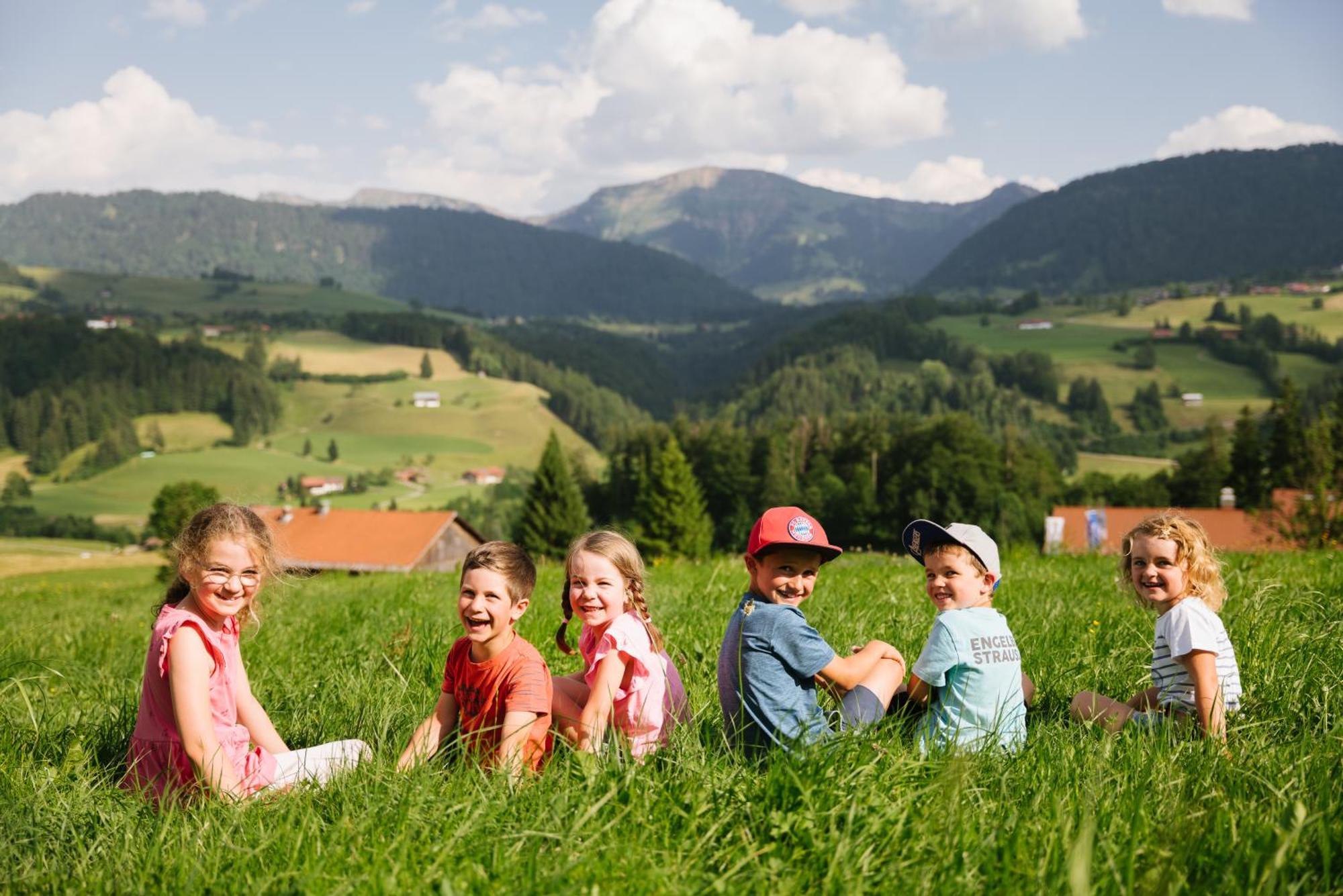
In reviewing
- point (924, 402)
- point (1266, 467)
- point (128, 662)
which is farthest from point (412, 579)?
point (924, 402)

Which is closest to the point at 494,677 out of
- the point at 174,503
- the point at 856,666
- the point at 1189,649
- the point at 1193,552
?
the point at 856,666

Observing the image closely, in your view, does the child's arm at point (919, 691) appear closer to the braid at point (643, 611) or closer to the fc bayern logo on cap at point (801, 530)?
the fc bayern logo on cap at point (801, 530)

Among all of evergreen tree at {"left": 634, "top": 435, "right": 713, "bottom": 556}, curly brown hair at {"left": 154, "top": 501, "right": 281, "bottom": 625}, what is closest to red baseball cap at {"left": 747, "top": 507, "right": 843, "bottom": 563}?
curly brown hair at {"left": 154, "top": 501, "right": 281, "bottom": 625}

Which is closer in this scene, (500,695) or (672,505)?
(500,695)

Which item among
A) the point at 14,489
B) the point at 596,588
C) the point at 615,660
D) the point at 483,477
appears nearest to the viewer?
the point at 615,660

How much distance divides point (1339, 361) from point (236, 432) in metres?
219

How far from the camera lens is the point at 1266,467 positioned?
69562 millimetres

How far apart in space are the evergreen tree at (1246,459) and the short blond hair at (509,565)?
3053 inches

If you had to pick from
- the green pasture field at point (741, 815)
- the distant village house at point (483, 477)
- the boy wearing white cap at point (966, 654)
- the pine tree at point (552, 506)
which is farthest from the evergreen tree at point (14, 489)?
the boy wearing white cap at point (966, 654)

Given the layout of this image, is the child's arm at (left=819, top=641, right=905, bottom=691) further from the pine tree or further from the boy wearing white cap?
the pine tree

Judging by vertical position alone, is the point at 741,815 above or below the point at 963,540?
below

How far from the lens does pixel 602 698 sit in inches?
162

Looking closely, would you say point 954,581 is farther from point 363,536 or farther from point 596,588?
point 363,536

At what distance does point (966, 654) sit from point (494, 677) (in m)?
2.04
